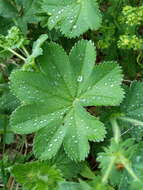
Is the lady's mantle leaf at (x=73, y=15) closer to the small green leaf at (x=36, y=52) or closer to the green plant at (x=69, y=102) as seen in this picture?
the green plant at (x=69, y=102)

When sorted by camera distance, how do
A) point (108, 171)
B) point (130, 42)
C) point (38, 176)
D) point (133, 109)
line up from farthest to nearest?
point (130, 42)
point (133, 109)
point (38, 176)
point (108, 171)

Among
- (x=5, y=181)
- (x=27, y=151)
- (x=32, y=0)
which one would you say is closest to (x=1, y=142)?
(x=27, y=151)

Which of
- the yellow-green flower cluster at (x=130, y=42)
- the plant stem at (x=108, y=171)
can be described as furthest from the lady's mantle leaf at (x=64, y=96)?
the plant stem at (x=108, y=171)

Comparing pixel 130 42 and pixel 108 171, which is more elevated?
pixel 130 42

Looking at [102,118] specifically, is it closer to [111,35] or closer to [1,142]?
[111,35]

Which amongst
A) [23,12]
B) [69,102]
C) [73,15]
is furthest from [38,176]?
[23,12]

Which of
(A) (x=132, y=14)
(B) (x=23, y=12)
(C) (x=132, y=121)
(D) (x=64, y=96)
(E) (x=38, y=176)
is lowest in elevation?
(E) (x=38, y=176)

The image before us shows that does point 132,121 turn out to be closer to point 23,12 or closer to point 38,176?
point 38,176
